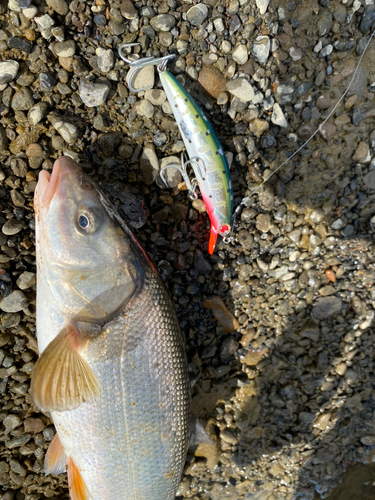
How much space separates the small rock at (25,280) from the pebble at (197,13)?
231 centimetres

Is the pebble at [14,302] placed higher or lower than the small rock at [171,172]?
lower

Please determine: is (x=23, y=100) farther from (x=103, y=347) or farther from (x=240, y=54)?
(x=103, y=347)

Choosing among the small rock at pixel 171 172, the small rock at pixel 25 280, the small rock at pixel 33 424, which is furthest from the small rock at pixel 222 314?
the small rock at pixel 33 424

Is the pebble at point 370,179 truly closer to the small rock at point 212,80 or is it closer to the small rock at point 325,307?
the small rock at point 325,307

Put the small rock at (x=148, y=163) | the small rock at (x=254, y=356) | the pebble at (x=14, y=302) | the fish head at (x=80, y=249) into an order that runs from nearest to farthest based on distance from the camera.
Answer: the fish head at (x=80, y=249) → the pebble at (x=14, y=302) → the small rock at (x=148, y=163) → the small rock at (x=254, y=356)

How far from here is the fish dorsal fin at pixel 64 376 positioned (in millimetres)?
1989

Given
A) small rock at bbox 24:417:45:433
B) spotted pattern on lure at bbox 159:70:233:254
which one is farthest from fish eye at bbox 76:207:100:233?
small rock at bbox 24:417:45:433

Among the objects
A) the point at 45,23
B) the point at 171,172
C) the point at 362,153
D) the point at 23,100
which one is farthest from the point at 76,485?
the point at 362,153

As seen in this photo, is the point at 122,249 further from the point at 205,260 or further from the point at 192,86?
the point at 192,86

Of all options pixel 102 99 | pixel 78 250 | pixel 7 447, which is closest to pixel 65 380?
pixel 78 250

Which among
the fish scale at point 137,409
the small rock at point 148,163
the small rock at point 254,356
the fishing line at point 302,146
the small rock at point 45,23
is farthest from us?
the small rock at point 254,356

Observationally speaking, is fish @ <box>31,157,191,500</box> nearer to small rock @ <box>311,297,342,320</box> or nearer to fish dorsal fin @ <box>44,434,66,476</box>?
fish dorsal fin @ <box>44,434,66,476</box>

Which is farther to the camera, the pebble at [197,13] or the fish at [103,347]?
the pebble at [197,13]

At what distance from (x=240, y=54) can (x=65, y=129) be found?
1479 millimetres
